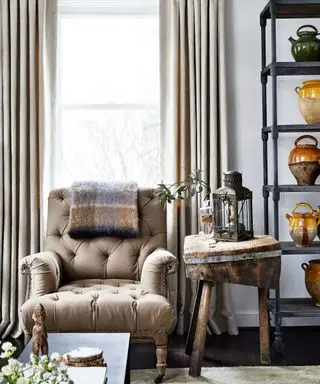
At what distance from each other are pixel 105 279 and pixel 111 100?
1397 mm

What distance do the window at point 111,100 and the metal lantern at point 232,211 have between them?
98cm

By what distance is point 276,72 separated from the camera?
3.42m

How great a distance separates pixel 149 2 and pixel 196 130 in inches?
40.1

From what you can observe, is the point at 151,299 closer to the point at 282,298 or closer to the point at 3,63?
Result: the point at 282,298

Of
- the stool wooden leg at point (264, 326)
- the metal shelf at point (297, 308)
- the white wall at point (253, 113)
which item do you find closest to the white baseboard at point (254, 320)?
the white wall at point (253, 113)

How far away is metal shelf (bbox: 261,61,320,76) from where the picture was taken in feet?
11.1

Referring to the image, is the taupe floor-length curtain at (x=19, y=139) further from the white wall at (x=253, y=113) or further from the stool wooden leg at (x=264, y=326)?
the stool wooden leg at (x=264, y=326)

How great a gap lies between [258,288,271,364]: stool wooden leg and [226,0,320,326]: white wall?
2.83 ft

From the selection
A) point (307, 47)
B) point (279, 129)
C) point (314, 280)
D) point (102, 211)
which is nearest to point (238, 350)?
point (314, 280)

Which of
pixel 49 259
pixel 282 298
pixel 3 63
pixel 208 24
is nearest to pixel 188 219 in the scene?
pixel 282 298

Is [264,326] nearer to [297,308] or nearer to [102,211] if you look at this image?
[297,308]

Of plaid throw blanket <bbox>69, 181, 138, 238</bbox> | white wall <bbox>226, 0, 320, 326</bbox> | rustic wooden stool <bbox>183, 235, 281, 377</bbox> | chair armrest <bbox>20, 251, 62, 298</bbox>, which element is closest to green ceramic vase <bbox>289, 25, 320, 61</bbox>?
white wall <bbox>226, 0, 320, 326</bbox>

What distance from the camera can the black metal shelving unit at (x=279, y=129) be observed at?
3.40 metres

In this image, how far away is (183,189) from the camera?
11.6ft
